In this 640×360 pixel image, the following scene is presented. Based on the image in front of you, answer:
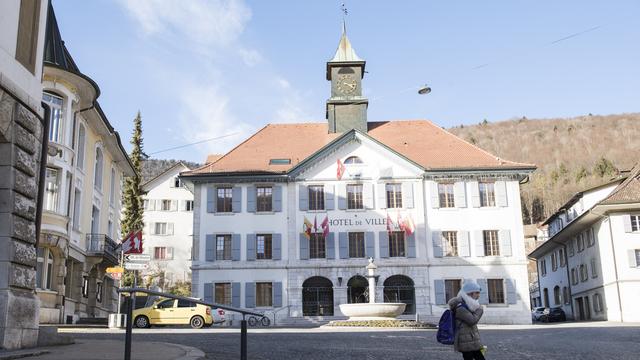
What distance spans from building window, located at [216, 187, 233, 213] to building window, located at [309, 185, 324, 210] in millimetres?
4886

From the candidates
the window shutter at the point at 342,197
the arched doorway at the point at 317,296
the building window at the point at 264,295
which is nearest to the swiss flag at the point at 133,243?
the building window at the point at 264,295

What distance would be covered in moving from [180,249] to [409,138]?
31.1 metres

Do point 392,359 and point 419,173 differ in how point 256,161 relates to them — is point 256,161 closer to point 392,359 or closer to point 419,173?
point 419,173

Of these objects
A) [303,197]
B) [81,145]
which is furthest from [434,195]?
[81,145]

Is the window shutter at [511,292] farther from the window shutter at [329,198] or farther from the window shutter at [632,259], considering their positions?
the window shutter at [329,198]

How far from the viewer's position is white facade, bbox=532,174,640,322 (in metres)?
39.9

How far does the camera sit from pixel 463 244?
131ft

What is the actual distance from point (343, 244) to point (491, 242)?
29.0 feet

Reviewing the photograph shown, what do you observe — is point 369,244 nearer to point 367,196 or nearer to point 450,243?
point 367,196

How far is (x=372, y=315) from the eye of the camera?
1135 inches

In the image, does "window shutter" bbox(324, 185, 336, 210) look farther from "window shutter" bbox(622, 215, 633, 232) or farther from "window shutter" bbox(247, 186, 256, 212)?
"window shutter" bbox(622, 215, 633, 232)

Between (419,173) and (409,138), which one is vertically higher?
(409,138)

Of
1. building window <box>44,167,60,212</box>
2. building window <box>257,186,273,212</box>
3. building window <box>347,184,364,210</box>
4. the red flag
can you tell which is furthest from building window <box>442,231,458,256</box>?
building window <box>44,167,60,212</box>

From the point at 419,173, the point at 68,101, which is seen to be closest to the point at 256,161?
the point at 419,173
